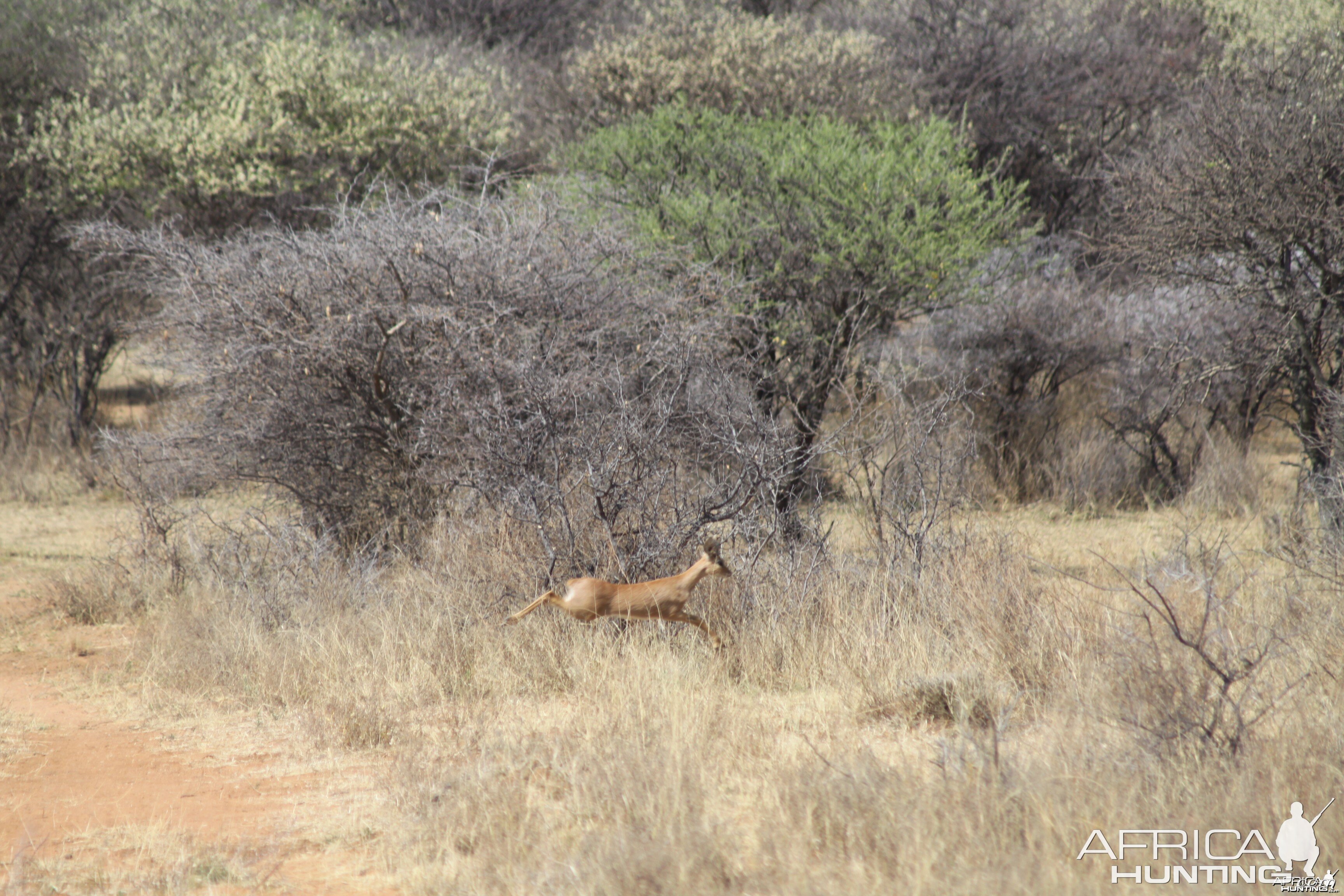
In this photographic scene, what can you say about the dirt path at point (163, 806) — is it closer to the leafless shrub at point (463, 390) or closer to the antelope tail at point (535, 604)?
the antelope tail at point (535, 604)

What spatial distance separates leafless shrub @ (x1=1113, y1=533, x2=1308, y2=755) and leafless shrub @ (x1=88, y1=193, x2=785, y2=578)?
6.83 ft

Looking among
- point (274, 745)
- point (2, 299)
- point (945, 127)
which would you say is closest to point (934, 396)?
point (945, 127)

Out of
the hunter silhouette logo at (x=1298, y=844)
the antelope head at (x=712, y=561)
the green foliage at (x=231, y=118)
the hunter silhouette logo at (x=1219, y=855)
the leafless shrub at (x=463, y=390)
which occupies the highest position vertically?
the green foliage at (x=231, y=118)

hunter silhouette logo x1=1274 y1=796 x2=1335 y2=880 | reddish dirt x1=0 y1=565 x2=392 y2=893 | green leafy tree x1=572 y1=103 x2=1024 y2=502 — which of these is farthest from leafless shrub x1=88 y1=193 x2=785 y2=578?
hunter silhouette logo x1=1274 y1=796 x2=1335 y2=880

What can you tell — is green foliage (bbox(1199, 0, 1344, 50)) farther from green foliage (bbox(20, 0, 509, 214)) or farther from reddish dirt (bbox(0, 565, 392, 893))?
reddish dirt (bbox(0, 565, 392, 893))

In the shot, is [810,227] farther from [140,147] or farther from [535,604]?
[140,147]

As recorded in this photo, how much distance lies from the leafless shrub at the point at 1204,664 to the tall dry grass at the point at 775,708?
24mm

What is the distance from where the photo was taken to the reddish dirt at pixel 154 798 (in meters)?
3.41

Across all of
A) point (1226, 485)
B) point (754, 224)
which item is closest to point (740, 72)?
point (754, 224)

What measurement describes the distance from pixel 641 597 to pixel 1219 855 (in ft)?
8.14

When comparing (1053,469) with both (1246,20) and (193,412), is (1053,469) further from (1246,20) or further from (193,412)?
(1246,20)

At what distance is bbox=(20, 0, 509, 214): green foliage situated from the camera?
1273 centimetres

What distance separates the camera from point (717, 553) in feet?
15.9

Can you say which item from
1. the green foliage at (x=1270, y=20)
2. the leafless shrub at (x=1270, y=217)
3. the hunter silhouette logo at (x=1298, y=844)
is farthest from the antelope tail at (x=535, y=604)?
the green foliage at (x=1270, y=20)
